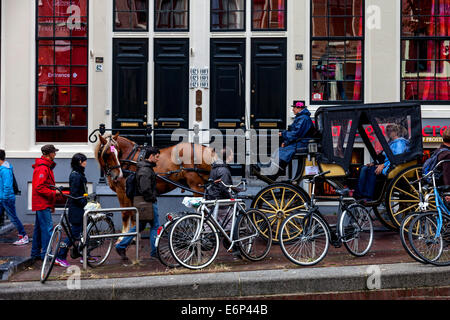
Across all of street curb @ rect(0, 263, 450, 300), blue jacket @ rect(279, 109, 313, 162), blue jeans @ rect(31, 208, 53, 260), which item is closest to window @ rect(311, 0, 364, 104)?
blue jacket @ rect(279, 109, 313, 162)

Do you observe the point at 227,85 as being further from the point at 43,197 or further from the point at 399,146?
the point at 43,197

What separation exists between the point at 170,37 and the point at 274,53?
228 centimetres

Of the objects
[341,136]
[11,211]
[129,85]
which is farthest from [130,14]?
[341,136]

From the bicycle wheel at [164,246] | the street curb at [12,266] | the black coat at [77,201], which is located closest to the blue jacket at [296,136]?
the bicycle wheel at [164,246]

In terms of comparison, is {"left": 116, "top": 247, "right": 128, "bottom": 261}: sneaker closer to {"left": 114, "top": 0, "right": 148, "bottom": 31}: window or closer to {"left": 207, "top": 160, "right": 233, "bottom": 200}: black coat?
{"left": 207, "top": 160, "right": 233, "bottom": 200}: black coat

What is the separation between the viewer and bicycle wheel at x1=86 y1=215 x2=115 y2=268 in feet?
27.6

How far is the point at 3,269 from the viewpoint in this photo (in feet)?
26.6

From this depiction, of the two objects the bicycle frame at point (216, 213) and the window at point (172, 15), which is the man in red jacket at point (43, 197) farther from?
the window at point (172, 15)

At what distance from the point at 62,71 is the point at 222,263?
651 cm

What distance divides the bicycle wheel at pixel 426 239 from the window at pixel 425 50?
5391 mm

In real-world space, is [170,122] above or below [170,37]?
below

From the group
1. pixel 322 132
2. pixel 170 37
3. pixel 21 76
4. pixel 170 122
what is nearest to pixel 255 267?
pixel 322 132

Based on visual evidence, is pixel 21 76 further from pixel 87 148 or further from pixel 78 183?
pixel 78 183
